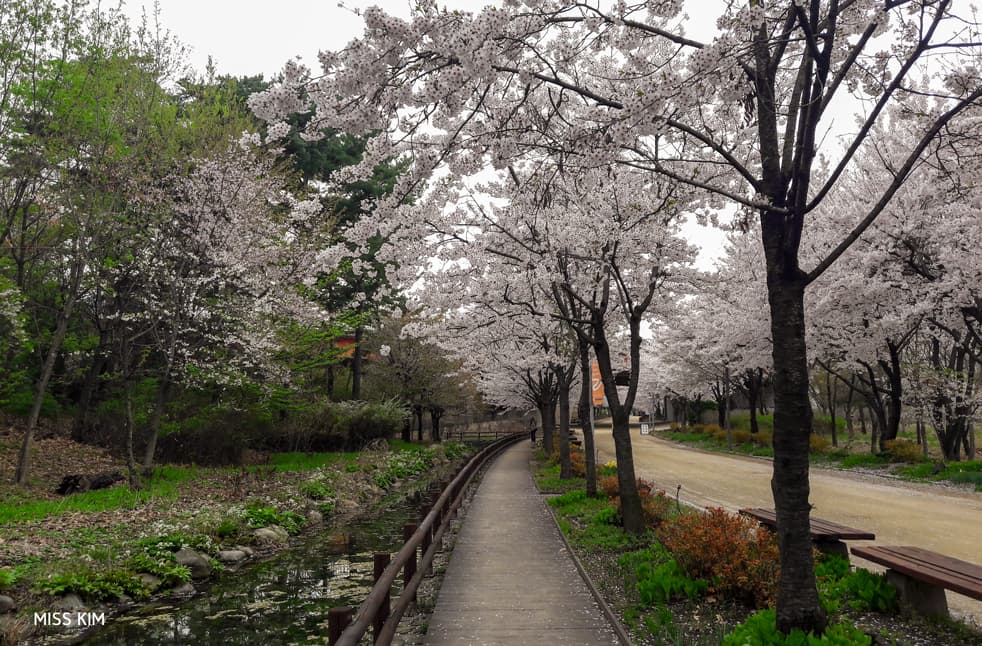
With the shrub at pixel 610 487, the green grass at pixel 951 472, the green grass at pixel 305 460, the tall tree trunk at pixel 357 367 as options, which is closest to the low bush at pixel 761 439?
the green grass at pixel 951 472

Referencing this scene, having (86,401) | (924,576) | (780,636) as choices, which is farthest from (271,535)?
(86,401)

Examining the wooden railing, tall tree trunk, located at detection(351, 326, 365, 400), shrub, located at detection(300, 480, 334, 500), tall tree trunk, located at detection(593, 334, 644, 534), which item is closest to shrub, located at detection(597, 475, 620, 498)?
tall tree trunk, located at detection(593, 334, 644, 534)

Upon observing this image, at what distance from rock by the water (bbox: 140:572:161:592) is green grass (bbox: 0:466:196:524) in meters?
3.99

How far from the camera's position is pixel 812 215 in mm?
18922

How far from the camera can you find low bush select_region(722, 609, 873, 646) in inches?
171

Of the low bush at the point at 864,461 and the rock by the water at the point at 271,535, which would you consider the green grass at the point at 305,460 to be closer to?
the rock by the water at the point at 271,535

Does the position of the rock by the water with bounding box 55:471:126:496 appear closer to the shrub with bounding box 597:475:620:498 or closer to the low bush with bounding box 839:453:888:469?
the shrub with bounding box 597:475:620:498

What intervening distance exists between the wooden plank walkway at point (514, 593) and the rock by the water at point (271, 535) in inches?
139

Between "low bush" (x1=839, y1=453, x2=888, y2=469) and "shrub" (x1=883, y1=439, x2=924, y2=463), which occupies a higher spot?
"shrub" (x1=883, y1=439, x2=924, y2=463)

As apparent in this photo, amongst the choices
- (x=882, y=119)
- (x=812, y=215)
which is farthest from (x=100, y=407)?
(x=882, y=119)

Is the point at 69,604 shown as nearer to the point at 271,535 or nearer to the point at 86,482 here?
the point at 271,535

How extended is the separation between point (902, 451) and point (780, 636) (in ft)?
67.9

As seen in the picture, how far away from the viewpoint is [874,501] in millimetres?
14234

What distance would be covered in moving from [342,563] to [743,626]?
266 inches
